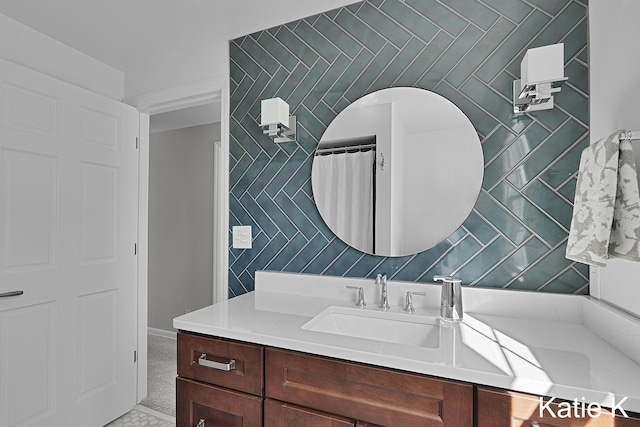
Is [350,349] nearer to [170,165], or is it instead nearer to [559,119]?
[559,119]

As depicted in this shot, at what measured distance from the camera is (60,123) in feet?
6.42

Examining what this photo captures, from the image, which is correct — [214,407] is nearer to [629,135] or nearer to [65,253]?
[65,253]

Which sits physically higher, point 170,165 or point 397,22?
point 397,22

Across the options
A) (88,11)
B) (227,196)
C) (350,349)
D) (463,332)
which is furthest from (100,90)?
(463,332)

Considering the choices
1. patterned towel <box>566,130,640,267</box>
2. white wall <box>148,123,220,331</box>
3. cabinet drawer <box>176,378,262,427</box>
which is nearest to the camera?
patterned towel <box>566,130,640,267</box>

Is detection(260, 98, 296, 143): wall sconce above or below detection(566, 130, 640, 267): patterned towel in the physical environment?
above

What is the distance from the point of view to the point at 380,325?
4.55ft

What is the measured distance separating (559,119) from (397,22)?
0.84m

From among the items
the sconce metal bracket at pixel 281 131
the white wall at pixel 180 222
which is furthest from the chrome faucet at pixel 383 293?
the white wall at pixel 180 222

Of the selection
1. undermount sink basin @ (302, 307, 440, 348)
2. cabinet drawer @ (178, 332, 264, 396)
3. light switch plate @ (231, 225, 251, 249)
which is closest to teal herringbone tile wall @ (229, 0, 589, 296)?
light switch plate @ (231, 225, 251, 249)

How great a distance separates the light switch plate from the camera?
6.44ft

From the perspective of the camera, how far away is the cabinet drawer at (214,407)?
3.84ft

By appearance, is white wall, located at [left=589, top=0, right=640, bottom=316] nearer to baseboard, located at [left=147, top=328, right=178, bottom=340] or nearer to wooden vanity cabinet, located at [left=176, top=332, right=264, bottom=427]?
wooden vanity cabinet, located at [left=176, top=332, right=264, bottom=427]

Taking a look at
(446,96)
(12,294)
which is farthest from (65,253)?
(446,96)
